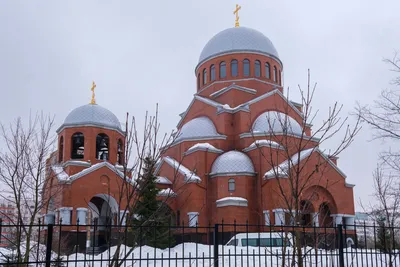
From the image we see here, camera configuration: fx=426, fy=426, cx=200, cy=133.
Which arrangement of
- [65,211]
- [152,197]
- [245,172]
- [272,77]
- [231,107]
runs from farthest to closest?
[272,77], [231,107], [245,172], [65,211], [152,197]

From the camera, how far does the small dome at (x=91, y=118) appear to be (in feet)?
65.2

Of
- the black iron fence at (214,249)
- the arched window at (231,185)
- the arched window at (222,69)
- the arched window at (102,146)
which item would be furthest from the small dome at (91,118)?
the arched window at (222,69)

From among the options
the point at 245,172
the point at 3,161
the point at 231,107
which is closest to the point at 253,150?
the point at 245,172

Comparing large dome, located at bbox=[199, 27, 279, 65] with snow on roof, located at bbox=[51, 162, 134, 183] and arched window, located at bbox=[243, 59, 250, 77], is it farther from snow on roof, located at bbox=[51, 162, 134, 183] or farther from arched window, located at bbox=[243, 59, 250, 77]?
snow on roof, located at bbox=[51, 162, 134, 183]

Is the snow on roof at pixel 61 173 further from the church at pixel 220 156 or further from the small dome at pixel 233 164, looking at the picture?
the small dome at pixel 233 164

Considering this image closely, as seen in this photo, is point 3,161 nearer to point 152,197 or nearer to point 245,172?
point 152,197

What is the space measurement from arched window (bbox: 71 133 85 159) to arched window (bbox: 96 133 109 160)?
69 cm

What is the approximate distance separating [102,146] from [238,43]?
9.16m

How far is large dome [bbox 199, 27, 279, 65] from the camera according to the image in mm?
23078

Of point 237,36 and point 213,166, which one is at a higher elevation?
point 237,36

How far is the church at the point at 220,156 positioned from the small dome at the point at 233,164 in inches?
1.8

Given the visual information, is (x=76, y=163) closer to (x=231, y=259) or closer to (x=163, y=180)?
(x=163, y=180)

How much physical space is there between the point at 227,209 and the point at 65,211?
671 centimetres

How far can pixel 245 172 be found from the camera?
18.9 metres
